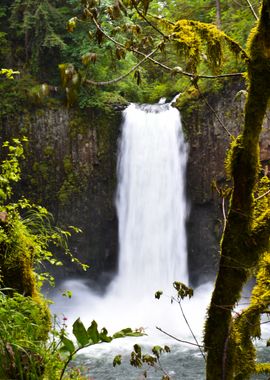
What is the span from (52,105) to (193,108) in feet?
14.5

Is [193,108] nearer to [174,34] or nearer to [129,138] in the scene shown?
[129,138]

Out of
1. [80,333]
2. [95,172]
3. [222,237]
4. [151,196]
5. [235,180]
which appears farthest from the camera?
[95,172]

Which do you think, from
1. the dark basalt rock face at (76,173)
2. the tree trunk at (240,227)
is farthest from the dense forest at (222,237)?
the dark basalt rock face at (76,173)

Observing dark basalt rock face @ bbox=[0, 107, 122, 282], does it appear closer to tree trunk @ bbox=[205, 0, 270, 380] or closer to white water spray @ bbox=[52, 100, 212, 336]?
white water spray @ bbox=[52, 100, 212, 336]

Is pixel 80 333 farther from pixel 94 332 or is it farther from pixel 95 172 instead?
pixel 95 172

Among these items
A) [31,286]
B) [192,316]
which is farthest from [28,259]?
[192,316]

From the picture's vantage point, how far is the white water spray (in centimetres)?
1384

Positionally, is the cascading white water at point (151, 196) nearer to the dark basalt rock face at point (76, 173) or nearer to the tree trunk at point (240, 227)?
the dark basalt rock face at point (76, 173)

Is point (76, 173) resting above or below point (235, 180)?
above

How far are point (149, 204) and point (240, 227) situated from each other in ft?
40.3

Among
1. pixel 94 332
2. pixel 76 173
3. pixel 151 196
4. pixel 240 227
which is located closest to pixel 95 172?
pixel 76 173

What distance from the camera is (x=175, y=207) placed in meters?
14.1

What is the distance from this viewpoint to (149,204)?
14180mm

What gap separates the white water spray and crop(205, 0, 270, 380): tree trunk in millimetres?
11853
